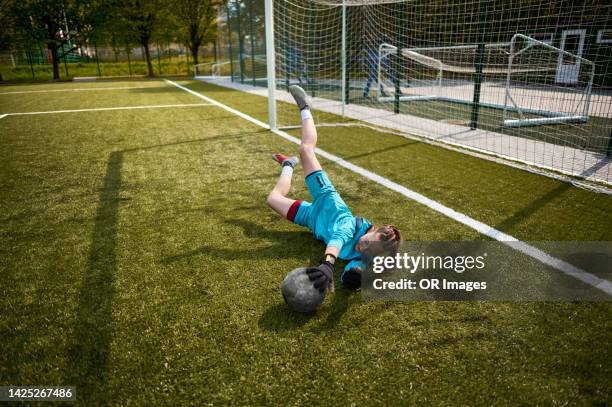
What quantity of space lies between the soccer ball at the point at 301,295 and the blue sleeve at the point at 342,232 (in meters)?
0.48

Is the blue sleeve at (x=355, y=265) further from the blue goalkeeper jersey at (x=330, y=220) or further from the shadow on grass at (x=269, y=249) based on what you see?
the shadow on grass at (x=269, y=249)

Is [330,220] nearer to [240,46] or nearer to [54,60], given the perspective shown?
[240,46]

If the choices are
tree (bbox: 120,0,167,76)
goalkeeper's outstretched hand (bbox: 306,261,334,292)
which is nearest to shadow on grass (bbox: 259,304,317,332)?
goalkeeper's outstretched hand (bbox: 306,261,334,292)

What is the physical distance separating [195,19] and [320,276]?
120ft

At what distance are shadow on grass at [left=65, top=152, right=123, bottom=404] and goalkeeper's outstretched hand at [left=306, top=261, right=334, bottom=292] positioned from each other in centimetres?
125

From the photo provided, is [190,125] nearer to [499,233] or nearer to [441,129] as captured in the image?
[441,129]

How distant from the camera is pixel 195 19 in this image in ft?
111

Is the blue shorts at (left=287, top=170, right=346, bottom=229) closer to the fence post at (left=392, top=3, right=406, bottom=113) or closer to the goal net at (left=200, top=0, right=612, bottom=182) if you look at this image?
the goal net at (left=200, top=0, right=612, bottom=182)

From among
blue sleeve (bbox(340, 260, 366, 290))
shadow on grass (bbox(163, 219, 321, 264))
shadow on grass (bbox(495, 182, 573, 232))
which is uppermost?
shadow on grass (bbox(495, 182, 573, 232))

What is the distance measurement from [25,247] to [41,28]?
3363 centimetres

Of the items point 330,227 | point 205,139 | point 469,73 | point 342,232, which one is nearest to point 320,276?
point 342,232

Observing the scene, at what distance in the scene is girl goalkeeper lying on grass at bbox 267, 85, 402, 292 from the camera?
2750mm

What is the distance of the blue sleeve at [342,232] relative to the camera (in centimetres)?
290

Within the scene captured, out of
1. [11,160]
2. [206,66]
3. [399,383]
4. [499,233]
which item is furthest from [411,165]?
[206,66]
